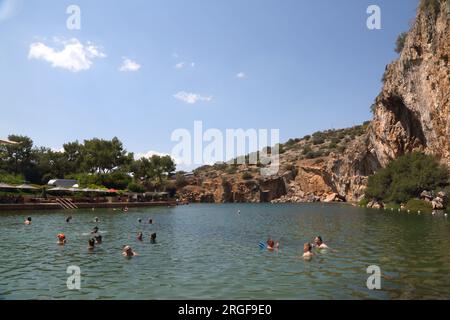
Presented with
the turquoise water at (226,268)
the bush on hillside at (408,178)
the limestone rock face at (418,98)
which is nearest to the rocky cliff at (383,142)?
the limestone rock face at (418,98)

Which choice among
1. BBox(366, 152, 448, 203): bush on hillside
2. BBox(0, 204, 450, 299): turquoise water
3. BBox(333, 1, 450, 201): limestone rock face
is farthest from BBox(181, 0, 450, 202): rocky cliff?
BBox(0, 204, 450, 299): turquoise water

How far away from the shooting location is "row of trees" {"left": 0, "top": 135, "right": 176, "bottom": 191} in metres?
104

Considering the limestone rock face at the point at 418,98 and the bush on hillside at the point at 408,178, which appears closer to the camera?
the limestone rock face at the point at 418,98

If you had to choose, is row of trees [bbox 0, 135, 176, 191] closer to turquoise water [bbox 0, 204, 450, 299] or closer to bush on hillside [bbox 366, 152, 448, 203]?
bush on hillside [bbox 366, 152, 448, 203]

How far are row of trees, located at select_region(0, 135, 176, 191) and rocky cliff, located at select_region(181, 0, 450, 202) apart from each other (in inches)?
1528

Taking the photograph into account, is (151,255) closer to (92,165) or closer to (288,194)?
(92,165)

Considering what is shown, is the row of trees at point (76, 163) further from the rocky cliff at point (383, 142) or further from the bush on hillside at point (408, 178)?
the bush on hillside at point (408, 178)

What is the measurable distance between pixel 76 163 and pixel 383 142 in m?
87.0

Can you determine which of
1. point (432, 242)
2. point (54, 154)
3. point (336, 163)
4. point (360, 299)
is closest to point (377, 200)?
point (336, 163)

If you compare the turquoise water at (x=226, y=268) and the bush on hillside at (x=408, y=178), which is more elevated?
the bush on hillside at (x=408, y=178)

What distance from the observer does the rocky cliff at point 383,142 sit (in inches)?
2306

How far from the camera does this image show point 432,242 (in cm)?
2612

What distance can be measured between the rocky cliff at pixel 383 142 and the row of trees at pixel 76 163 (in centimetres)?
3882

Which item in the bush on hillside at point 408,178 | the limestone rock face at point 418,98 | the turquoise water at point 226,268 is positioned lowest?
the turquoise water at point 226,268
